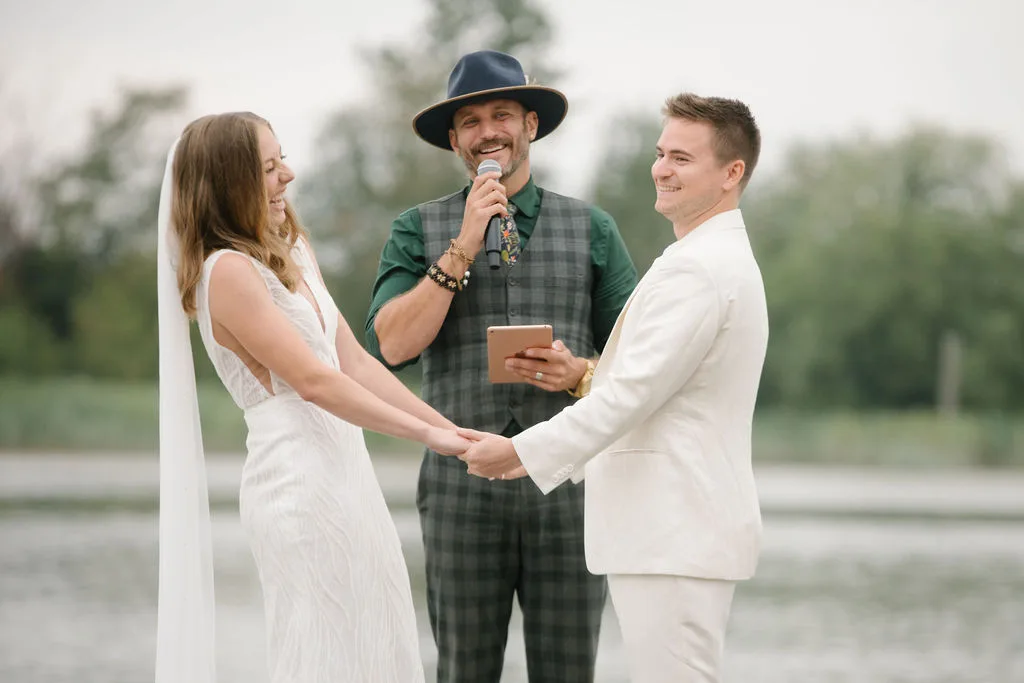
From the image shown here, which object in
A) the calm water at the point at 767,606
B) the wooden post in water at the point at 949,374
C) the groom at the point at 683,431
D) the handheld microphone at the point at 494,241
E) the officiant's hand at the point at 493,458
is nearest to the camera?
the groom at the point at 683,431

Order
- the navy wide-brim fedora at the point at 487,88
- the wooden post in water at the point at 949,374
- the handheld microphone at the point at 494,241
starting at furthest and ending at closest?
the wooden post in water at the point at 949,374
the navy wide-brim fedora at the point at 487,88
the handheld microphone at the point at 494,241

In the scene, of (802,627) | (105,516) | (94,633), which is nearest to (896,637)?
(802,627)

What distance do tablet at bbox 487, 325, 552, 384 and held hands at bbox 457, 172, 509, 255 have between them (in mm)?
244

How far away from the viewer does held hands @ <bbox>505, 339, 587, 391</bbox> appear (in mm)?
2951

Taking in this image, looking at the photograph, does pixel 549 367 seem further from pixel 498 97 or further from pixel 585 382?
pixel 498 97

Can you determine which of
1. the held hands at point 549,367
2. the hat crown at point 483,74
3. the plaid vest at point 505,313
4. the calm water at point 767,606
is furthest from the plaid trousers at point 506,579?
the calm water at point 767,606

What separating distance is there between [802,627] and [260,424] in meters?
4.31

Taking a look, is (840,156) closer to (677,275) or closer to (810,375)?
(810,375)

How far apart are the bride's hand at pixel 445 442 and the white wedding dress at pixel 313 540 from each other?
19cm

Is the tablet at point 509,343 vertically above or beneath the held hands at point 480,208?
beneath

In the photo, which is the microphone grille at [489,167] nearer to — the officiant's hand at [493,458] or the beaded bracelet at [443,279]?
the beaded bracelet at [443,279]

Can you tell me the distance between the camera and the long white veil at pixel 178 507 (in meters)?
2.67

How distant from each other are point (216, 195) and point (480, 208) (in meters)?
0.67

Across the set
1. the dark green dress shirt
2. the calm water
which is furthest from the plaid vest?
the calm water
